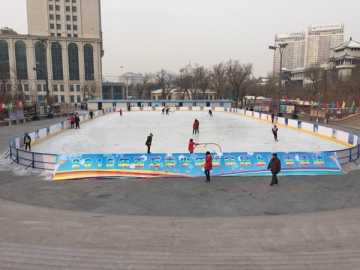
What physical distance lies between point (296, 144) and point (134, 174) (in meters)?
12.0

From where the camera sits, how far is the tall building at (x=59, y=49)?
8156cm

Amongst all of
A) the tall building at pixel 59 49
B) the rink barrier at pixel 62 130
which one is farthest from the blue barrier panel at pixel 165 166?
the tall building at pixel 59 49

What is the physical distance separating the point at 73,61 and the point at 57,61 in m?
4.53

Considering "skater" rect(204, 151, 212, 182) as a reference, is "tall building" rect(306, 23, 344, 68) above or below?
above

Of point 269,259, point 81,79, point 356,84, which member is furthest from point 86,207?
point 81,79

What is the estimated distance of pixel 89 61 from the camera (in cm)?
8669

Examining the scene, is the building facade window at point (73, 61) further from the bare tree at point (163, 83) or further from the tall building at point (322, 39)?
the tall building at point (322, 39)

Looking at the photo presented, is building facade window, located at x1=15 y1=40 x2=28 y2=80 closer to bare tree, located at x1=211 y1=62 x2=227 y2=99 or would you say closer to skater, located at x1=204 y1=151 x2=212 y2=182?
bare tree, located at x1=211 y1=62 x2=227 y2=99

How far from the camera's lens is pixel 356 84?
50.9m

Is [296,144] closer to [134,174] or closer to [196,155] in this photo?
[196,155]

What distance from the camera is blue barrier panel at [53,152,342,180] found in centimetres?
1149

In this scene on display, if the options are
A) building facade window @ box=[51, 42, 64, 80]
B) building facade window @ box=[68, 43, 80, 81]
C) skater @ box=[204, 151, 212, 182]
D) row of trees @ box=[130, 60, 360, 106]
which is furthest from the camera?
building facade window @ box=[68, 43, 80, 81]

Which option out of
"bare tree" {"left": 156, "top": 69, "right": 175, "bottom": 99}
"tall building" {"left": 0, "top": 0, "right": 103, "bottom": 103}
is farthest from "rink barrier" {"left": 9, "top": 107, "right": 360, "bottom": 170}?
"bare tree" {"left": 156, "top": 69, "right": 175, "bottom": 99}

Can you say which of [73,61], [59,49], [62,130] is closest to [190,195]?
[62,130]
